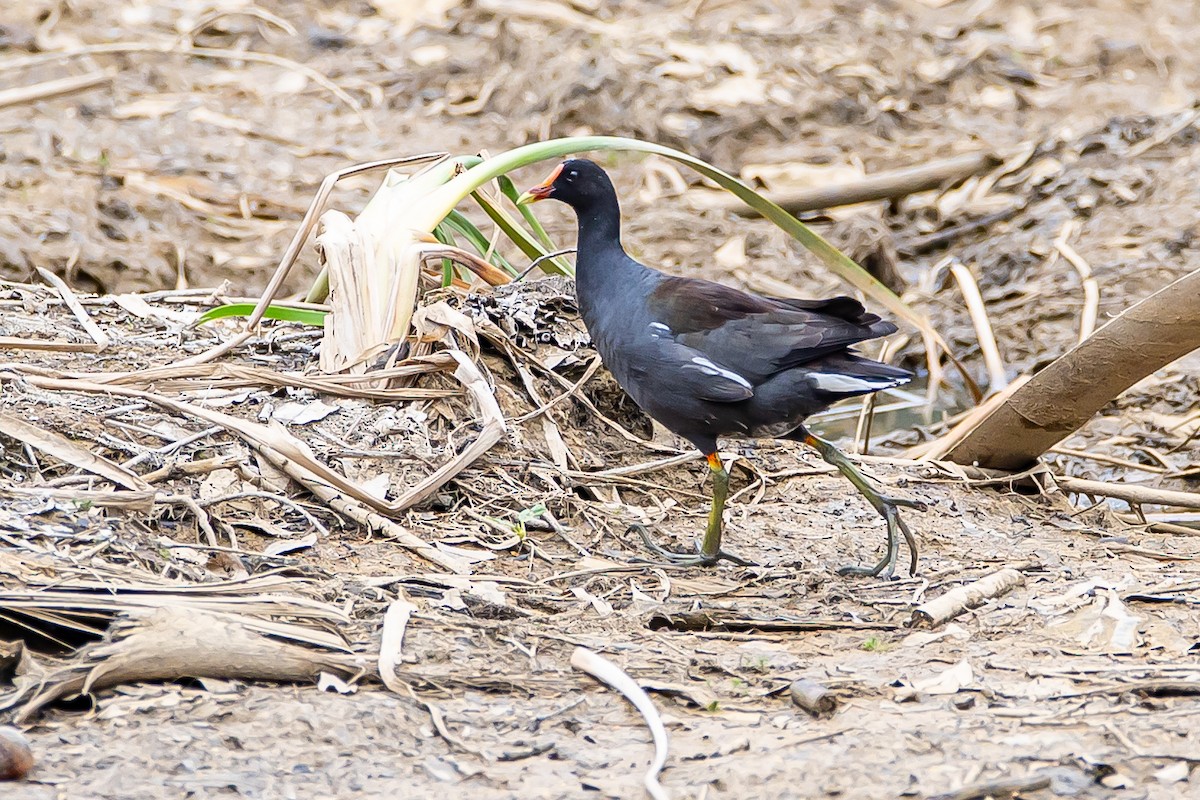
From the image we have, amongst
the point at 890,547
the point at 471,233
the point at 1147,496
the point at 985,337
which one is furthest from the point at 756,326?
the point at 985,337

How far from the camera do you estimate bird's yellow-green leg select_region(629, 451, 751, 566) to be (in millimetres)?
3994

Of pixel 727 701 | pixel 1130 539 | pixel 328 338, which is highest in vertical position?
pixel 328 338

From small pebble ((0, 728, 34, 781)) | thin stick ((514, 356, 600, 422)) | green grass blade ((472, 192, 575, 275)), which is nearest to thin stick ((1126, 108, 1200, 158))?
green grass blade ((472, 192, 575, 275))

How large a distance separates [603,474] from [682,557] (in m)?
0.52

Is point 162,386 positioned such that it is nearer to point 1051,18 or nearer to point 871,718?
point 871,718

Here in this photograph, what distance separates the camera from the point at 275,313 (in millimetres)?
4633

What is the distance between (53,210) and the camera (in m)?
7.23

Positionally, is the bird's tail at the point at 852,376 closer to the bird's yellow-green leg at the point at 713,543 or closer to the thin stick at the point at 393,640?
the bird's yellow-green leg at the point at 713,543

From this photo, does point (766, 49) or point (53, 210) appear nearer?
point (53, 210)

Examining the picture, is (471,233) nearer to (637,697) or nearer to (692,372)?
(692,372)

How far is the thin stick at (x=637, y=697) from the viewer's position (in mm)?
2453

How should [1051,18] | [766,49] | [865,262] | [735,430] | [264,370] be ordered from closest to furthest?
[735,430] → [264,370] → [865,262] → [766,49] → [1051,18]

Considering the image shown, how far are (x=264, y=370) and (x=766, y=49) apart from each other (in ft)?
22.1

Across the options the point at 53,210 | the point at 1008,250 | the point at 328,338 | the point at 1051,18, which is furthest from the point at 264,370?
the point at 1051,18
